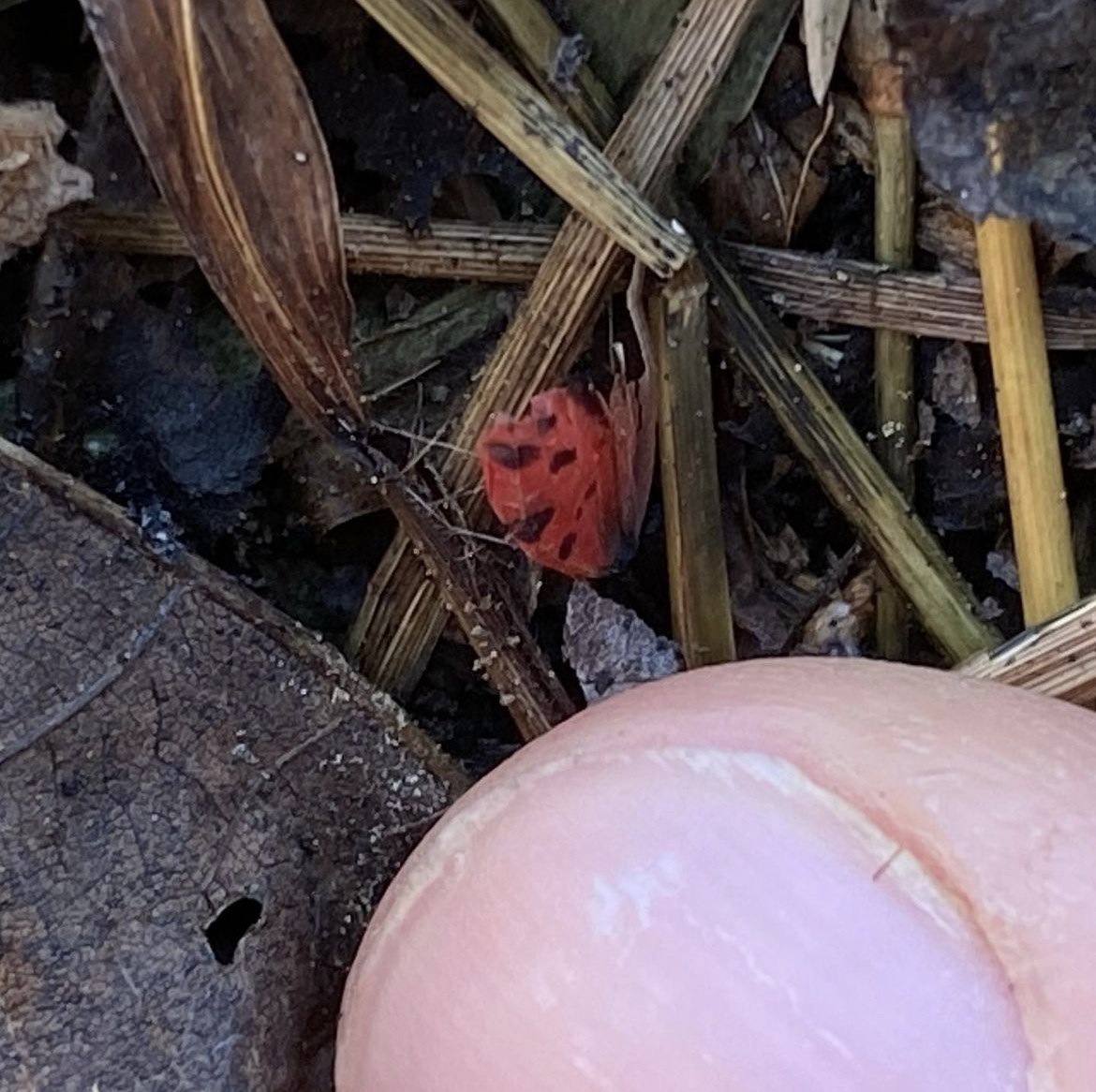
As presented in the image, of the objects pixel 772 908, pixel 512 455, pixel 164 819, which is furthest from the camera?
pixel 512 455

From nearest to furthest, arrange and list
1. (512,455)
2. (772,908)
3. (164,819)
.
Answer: (772,908) < (164,819) < (512,455)

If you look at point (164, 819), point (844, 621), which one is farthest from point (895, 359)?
point (164, 819)

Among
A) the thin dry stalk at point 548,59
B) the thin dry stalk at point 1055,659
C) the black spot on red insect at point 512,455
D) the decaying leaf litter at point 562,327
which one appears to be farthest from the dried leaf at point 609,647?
the thin dry stalk at point 548,59

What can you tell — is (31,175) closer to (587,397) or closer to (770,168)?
(587,397)

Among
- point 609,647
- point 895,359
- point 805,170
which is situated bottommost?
point 609,647

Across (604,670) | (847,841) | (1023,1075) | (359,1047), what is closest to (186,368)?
(604,670)

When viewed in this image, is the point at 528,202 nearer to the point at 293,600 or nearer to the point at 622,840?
the point at 293,600

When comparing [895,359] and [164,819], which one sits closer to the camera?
[164,819]
